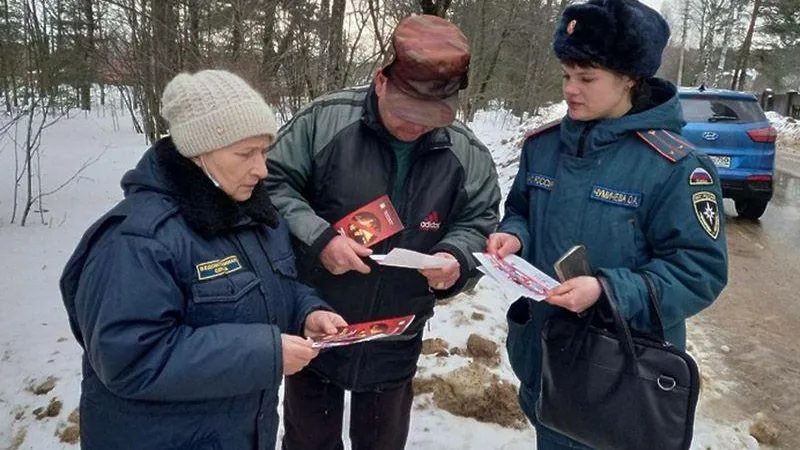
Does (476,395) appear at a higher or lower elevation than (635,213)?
lower

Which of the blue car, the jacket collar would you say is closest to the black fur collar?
the jacket collar

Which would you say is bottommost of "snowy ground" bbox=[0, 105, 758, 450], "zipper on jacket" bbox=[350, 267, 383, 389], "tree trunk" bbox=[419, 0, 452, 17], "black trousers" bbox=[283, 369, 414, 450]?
"snowy ground" bbox=[0, 105, 758, 450]

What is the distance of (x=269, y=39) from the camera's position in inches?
265

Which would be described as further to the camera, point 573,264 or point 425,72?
point 425,72

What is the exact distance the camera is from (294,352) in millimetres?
Answer: 1500

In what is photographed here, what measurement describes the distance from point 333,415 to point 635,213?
1.36m

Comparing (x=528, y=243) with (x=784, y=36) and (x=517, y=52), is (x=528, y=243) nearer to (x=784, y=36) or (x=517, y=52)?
(x=517, y=52)

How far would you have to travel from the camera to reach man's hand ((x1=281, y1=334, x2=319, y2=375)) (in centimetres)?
149

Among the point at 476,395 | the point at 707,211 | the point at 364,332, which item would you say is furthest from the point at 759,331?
the point at 364,332

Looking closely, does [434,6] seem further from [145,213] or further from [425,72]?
[145,213]

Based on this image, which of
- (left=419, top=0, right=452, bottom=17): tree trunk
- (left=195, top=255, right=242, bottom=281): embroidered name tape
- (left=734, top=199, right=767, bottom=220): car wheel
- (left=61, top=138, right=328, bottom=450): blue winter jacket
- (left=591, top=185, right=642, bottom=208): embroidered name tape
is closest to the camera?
(left=61, top=138, right=328, bottom=450): blue winter jacket

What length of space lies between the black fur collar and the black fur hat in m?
1.12

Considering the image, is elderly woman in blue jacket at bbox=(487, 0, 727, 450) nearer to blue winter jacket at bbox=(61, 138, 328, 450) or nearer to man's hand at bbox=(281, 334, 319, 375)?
man's hand at bbox=(281, 334, 319, 375)

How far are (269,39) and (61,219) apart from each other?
3.89m
